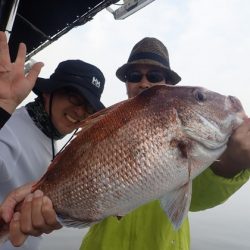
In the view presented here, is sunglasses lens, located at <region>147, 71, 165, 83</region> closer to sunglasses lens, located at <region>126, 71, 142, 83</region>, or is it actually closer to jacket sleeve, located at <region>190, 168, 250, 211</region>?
sunglasses lens, located at <region>126, 71, 142, 83</region>

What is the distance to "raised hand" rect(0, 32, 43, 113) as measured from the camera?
92.8 inches

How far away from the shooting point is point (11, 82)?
7.92 feet

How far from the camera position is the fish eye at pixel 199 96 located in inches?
83.4

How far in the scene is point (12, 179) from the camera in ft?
9.59

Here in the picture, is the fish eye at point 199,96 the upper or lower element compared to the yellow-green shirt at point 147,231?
upper

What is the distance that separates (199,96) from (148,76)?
148cm

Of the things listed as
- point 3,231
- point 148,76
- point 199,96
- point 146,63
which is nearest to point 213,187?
point 199,96

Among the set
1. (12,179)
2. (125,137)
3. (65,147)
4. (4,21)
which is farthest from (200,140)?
(4,21)

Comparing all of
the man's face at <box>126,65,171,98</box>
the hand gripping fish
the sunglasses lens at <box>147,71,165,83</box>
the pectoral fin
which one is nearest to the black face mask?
the man's face at <box>126,65,171,98</box>

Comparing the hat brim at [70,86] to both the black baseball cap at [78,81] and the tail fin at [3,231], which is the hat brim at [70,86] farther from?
the tail fin at [3,231]

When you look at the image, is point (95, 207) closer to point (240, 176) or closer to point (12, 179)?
point (240, 176)

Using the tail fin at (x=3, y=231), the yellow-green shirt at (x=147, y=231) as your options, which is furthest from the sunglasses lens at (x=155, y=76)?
the tail fin at (x=3, y=231)

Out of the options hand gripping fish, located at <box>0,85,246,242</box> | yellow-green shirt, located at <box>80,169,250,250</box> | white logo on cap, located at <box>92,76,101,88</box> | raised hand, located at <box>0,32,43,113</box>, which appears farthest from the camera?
white logo on cap, located at <box>92,76,101,88</box>

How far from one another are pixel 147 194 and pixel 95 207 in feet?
0.96
